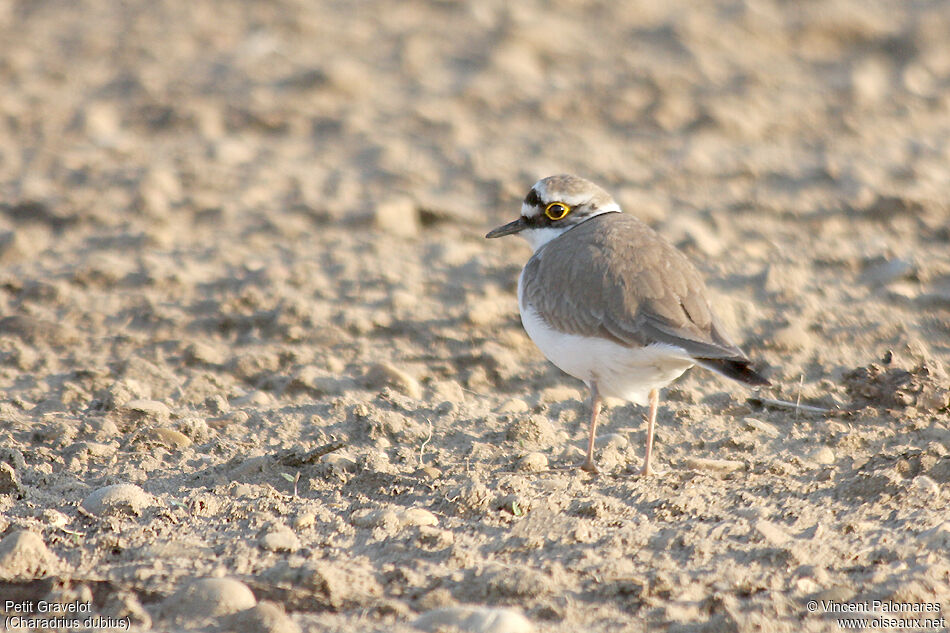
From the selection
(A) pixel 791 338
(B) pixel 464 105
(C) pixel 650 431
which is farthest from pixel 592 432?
(B) pixel 464 105

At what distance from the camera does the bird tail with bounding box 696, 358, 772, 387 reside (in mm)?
4146

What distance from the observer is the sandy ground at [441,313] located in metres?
3.74

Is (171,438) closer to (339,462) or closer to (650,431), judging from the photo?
(339,462)

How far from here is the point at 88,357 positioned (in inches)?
218

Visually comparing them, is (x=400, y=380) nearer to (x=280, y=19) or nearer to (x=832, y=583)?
(x=832, y=583)

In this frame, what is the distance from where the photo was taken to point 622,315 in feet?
14.8

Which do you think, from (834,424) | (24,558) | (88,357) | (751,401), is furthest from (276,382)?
(834,424)

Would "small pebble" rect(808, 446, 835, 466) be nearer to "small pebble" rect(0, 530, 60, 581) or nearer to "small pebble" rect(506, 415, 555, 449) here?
"small pebble" rect(506, 415, 555, 449)

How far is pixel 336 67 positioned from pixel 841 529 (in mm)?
6360

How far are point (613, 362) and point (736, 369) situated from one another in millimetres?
550

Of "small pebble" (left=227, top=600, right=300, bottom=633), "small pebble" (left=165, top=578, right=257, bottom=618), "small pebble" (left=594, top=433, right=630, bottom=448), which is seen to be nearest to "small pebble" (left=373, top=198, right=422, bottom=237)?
"small pebble" (left=594, top=433, right=630, bottom=448)

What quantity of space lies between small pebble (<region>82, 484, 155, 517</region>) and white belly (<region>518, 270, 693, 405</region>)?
1.70 metres

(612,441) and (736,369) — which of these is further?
(612,441)

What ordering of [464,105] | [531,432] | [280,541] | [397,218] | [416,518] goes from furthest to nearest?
[464,105], [397,218], [531,432], [416,518], [280,541]
